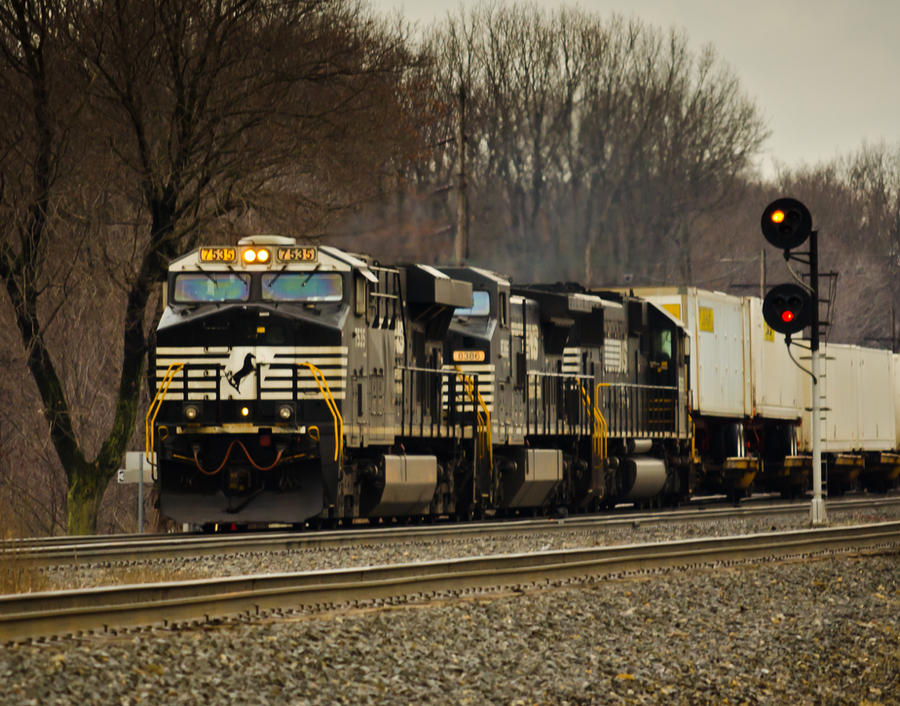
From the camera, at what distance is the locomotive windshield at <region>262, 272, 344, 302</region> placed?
57.5ft

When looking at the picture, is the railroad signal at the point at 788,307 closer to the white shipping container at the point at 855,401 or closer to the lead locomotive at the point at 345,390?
the lead locomotive at the point at 345,390

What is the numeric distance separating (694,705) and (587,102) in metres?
51.3

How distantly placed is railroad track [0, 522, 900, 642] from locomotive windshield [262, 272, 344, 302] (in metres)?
5.37

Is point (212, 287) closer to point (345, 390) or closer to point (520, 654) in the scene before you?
point (345, 390)

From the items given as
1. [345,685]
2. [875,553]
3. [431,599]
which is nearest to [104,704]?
[345,685]

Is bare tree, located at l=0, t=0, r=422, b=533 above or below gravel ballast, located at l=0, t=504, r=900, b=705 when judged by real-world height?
above

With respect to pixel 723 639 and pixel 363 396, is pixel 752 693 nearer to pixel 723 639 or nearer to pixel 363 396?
pixel 723 639

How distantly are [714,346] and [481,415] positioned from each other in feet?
29.1

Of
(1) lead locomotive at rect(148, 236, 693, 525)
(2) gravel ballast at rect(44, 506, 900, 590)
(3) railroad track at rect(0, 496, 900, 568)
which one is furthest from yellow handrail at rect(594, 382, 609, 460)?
(3) railroad track at rect(0, 496, 900, 568)

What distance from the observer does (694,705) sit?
755 cm

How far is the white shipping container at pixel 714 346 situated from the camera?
27.4m

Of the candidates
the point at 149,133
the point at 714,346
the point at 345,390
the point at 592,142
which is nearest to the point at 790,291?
the point at 345,390

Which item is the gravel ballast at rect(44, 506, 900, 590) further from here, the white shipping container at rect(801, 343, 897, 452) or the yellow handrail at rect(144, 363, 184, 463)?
the white shipping container at rect(801, 343, 897, 452)

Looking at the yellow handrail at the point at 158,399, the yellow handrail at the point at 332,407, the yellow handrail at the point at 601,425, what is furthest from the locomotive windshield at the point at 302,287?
the yellow handrail at the point at 601,425
